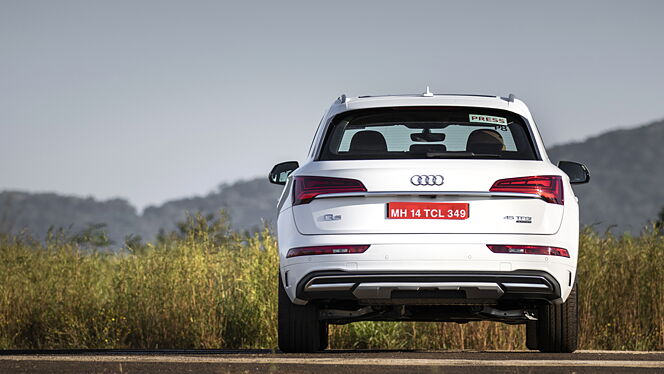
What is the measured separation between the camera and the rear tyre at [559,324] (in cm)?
823

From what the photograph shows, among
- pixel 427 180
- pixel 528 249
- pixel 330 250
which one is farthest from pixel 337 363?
pixel 528 249

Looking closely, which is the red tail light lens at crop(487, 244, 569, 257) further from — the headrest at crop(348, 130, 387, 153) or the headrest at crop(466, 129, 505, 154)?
the headrest at crop(348, 130, 387, 153)

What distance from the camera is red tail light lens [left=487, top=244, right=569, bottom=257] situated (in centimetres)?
745

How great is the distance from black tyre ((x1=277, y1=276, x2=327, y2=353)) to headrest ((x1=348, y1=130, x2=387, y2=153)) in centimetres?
114

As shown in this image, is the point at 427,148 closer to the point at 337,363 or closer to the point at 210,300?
the point at 337,363

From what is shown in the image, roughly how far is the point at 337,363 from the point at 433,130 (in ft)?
6.94

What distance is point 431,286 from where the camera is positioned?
746cm

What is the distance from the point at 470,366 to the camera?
290 inches

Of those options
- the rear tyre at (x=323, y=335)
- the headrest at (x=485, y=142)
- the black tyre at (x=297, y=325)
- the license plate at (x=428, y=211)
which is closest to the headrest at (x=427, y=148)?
the headrest at (x=485, y=142)

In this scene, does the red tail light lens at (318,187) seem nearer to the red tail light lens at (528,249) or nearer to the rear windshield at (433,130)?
the rear windshield at (433,130)

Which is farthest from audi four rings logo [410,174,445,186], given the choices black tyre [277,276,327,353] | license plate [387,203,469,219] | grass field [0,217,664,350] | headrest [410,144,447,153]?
grass field [0,217,664,350]

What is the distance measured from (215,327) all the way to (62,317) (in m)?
2.06

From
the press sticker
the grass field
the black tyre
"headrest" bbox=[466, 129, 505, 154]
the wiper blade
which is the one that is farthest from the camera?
the grass field

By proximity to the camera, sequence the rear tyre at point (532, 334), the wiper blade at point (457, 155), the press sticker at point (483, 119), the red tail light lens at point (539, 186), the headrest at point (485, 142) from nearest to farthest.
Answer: the red tail light lens at point (539, 186) < the wiper blade at point (457, 155) < the headrest at point (485, 142) < the press sticker at point (483, 119) < the rear tyre at point (532, 334)
